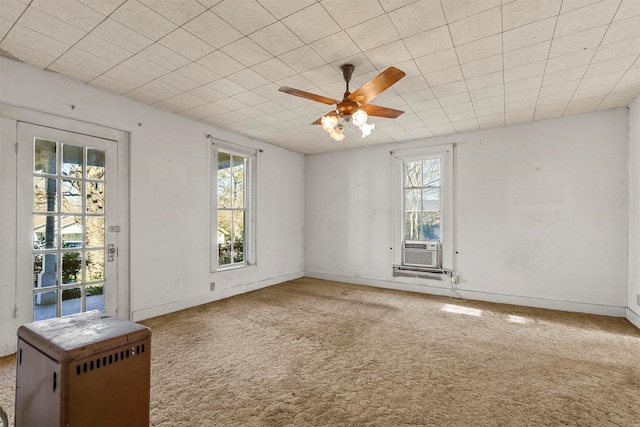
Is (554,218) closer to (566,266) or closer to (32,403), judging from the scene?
(566,266)

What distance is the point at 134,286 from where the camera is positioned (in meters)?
3.87

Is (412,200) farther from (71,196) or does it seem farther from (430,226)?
(71,196)

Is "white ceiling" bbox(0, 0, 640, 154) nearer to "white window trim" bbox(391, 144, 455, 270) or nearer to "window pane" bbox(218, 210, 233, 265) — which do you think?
"white window trim" bbox(391, 144, 455, 270)

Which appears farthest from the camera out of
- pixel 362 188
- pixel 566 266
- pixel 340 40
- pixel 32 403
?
pixel 362 188

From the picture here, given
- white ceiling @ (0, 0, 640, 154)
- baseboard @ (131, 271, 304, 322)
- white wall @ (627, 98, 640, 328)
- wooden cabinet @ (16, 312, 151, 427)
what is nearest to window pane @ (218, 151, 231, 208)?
white ceiling @ (0, 0, 640, 154)

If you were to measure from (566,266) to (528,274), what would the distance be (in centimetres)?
47

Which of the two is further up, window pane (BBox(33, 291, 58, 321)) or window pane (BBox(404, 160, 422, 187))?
window pane (BBox(404, 160, 422, 187))

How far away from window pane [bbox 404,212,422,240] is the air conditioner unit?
13 cm

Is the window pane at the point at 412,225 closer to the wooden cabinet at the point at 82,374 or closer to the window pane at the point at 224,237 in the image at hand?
the window pane at the point at 224,237

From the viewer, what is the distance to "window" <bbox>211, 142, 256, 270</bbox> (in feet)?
16.3

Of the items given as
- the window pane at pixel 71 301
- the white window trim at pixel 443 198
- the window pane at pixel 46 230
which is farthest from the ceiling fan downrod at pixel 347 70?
the window pane at pixel 71 301

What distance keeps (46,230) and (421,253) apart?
5.11 meters

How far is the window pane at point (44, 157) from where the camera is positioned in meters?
3.12

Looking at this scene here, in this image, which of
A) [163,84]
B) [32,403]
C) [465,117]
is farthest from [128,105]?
[465,117]
